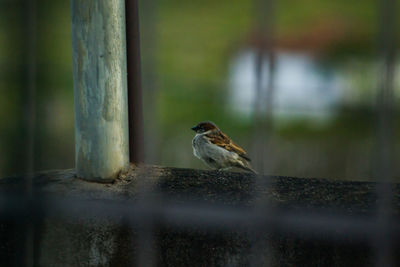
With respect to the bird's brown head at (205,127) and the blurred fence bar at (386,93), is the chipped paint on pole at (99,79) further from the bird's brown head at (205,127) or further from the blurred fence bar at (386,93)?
the bird's brown head at (205,127)

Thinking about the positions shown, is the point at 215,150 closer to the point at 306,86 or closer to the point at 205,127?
the point at 205,127

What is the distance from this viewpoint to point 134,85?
170 centimetres

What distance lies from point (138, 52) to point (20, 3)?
0.33 m

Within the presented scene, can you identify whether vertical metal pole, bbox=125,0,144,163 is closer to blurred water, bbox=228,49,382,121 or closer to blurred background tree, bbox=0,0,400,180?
blurred background tree, bbox=0,0,400,180

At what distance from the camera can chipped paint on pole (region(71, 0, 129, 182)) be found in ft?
5.17

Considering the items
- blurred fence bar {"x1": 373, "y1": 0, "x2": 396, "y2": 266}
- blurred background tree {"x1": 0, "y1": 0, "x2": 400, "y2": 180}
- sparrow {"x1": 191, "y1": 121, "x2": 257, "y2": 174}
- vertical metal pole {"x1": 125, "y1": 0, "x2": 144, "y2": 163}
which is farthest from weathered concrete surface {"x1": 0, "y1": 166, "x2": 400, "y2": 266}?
blurred background tree {"x1": 0, "y1": 0, "x2": 400, "y2": 180}

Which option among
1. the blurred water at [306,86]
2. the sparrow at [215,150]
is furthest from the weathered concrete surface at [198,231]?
the blurred water at [306,86]

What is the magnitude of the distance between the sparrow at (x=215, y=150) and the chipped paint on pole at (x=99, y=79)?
226 centimetres

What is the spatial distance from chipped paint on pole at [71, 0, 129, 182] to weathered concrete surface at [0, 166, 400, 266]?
0.32ft

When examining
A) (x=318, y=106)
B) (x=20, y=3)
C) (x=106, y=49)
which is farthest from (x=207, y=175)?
(x=318, y=106)

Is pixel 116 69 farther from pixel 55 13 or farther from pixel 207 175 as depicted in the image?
pixel 207 175

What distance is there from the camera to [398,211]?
1.45m

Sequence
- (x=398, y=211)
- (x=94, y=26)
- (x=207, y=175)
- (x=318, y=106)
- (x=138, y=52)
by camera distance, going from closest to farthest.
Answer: (x=398, y=211), (x=94, y=26), (x=138, y=52), (x=207, y=175), (x=318, y=106)

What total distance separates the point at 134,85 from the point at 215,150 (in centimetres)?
223
